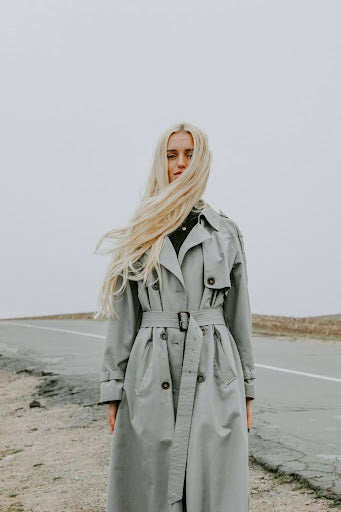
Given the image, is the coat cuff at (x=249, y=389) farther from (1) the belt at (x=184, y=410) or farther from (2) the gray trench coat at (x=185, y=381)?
(1) the belt at (x=184, y=410)

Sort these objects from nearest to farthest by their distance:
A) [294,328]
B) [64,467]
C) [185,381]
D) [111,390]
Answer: [185,381]
[111,390]
[64,467]
[294,328]

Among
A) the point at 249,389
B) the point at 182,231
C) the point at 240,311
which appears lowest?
the point at 249,389

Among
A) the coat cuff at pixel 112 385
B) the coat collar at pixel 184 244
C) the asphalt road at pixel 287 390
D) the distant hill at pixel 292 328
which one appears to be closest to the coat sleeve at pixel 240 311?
the coat collar at pixel 184 244

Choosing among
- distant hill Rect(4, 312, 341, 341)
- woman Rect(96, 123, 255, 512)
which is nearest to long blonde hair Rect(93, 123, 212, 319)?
woman Rect(96, 123, 255, 512)

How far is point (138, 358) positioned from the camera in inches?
132

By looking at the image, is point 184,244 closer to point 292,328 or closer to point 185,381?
point 185,381

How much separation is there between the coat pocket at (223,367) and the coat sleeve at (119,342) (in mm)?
420

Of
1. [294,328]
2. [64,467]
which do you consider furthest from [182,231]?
[294,328]

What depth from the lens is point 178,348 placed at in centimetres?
331

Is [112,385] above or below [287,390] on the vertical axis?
above

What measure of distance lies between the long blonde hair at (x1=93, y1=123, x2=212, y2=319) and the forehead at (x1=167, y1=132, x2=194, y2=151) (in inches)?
1.6

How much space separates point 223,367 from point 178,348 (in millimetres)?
223

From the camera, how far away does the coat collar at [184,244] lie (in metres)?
3.36

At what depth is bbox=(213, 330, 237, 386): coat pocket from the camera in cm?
330
